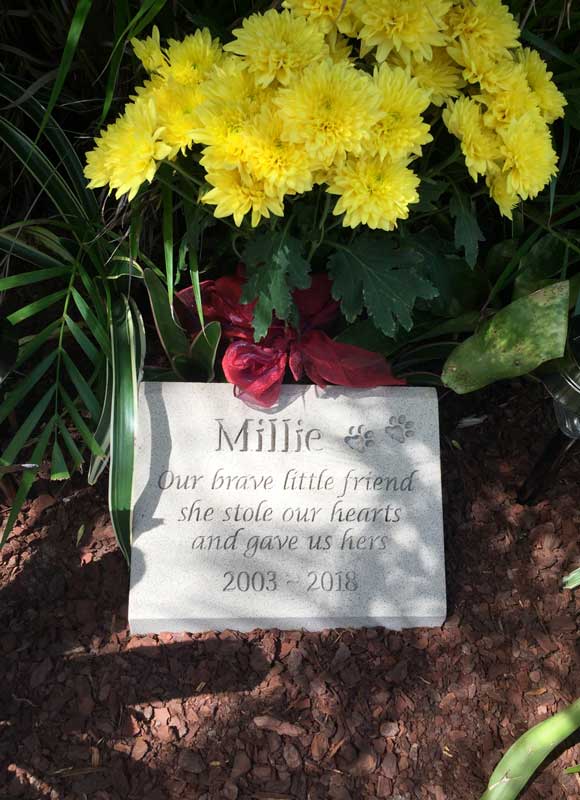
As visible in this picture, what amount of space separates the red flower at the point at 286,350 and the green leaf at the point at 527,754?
24.5 inches

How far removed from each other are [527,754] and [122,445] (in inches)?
32.6

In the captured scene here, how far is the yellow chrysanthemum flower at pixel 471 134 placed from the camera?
40.8 inches

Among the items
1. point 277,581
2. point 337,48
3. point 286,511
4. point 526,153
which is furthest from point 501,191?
point 277,581

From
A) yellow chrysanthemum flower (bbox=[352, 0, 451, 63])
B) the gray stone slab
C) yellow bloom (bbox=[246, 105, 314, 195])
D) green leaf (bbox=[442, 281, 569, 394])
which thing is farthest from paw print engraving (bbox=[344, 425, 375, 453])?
yellow chrysanthemum flower (bbox=[352, 0, 451, 63])

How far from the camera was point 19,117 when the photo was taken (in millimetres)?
1483

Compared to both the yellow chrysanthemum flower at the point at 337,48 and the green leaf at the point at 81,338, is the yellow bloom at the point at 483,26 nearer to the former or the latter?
the yellow chrysanthemum flower at the point at 337,48

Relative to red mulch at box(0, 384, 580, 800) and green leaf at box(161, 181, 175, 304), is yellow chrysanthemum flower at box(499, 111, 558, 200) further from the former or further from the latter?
red mulch at box(0, 384, 580, 800)

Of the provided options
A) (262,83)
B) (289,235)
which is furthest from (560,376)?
(262,83)

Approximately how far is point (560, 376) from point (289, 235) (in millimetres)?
540

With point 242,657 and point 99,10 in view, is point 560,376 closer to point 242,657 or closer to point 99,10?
point 242,657

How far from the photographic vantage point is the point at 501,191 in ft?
3.66

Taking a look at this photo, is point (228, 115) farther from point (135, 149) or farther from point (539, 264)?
point (539, 264)

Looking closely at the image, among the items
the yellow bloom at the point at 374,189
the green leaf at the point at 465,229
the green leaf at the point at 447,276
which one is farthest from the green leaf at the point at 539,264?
the yellow bloom at the point at 374,189

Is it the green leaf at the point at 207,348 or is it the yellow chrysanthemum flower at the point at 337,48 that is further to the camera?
the green leaf at the point at 207,348
